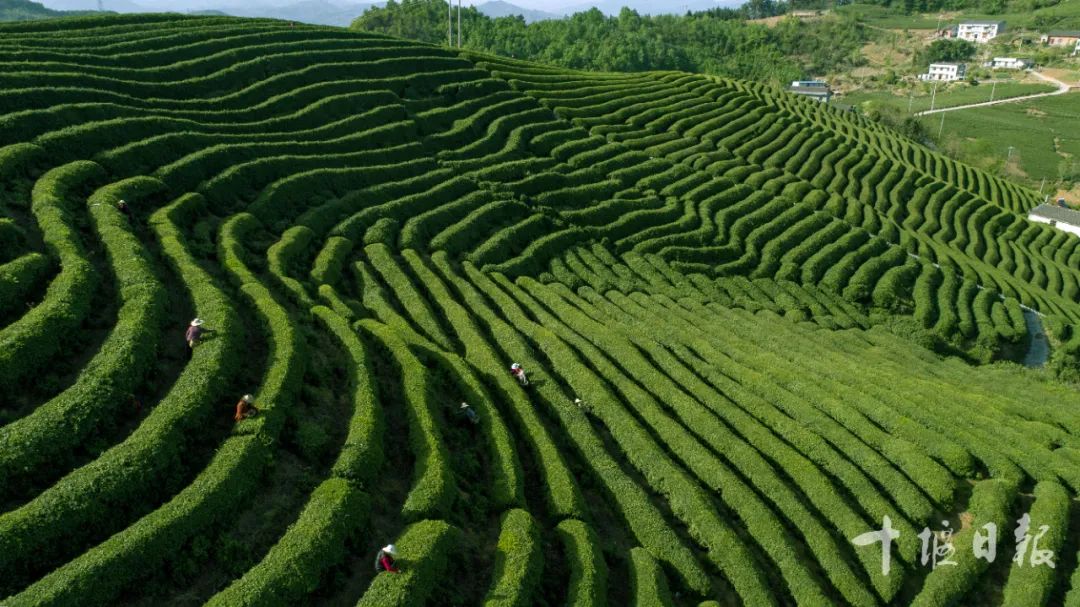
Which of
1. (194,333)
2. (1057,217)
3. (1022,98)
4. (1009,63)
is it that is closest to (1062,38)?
(1009,63)

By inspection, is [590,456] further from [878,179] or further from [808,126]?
[808,126]

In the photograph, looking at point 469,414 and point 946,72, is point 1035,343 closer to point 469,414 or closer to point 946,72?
point 469,414

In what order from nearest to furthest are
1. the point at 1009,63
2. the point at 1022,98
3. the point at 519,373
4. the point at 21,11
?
the point at 519,373, the point at 1022,98, the point at 21,11, the point at 1009,63

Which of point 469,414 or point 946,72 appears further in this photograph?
point 946,72

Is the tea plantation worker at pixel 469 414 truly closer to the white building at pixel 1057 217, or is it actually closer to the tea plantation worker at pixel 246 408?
the tea plantation worker at pixel 246 408

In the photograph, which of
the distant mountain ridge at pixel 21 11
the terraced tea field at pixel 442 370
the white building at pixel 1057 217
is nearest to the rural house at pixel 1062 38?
the white building at pixel 1057 217

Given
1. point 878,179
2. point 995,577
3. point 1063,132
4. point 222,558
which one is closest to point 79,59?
point 222,558
